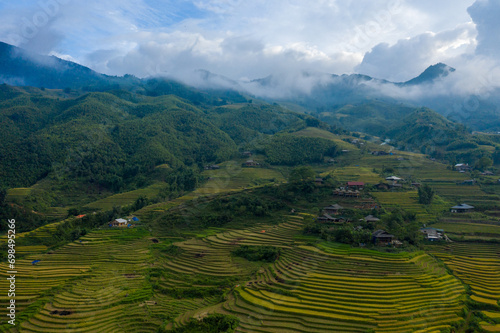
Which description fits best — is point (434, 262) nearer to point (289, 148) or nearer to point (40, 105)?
point (289, 148)

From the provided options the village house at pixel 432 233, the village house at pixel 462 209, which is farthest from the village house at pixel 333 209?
the village house at pixel 462 209

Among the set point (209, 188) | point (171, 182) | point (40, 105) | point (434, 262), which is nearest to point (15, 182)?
point (171, 182)

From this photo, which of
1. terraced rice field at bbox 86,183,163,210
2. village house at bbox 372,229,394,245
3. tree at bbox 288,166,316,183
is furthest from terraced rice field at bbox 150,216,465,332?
terraced rice field at bbox 86,183,163,210

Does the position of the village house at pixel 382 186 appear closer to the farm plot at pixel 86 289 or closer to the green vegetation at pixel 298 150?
Result: the green vegetation at pixel 298 150

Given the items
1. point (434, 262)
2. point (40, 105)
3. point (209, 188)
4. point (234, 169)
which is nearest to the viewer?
point (434, 262)

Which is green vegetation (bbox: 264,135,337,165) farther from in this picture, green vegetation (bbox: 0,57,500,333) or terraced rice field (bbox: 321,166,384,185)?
terraced rice field (bbox: 321,166,384,185)

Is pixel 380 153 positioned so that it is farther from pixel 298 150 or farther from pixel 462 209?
pixel 462 209

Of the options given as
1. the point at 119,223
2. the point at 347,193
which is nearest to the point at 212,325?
the point at 119,223

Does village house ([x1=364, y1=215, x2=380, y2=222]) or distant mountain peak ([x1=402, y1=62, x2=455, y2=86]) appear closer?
village house ([x1=364, y1=215, x2=380, y2=222])
